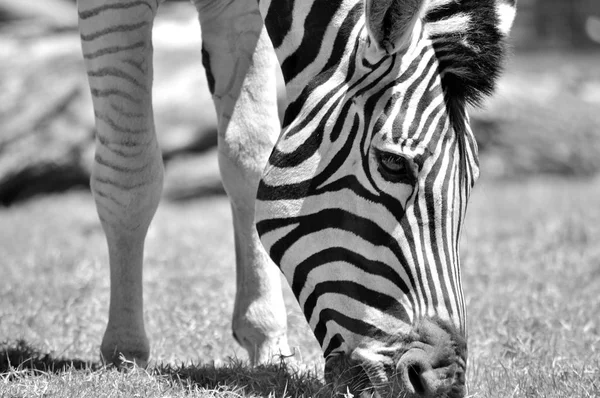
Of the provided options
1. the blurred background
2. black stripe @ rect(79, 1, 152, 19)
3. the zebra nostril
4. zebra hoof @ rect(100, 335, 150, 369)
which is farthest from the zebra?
the blurred background

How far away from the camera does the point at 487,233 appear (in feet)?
23.6

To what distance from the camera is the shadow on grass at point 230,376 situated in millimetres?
2924

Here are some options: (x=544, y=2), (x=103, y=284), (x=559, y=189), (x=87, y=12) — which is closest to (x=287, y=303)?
(x=103, y=284)

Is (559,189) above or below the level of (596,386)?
below

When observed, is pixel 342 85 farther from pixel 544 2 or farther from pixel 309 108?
pixel 544 2

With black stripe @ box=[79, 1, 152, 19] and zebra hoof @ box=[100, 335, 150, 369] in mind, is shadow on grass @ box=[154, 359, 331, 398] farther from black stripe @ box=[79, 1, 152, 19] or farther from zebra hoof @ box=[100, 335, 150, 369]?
black stripe @ box=[79, 1, 152, 19]

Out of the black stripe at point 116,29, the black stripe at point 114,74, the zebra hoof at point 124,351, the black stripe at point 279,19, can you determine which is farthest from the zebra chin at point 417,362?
the black stripe at point 116,29

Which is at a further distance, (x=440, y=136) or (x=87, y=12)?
(x=87, y=12)

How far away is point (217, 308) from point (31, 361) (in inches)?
62.6

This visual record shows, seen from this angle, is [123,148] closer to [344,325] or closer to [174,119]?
[344,325]

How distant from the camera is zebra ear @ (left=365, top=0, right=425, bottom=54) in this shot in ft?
8.36

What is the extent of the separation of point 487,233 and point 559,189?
2768mm

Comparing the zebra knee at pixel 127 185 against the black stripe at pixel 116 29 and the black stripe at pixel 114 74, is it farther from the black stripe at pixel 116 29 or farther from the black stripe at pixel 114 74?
the black stripe at pixel 116 29

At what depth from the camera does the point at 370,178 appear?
2.62 meters
